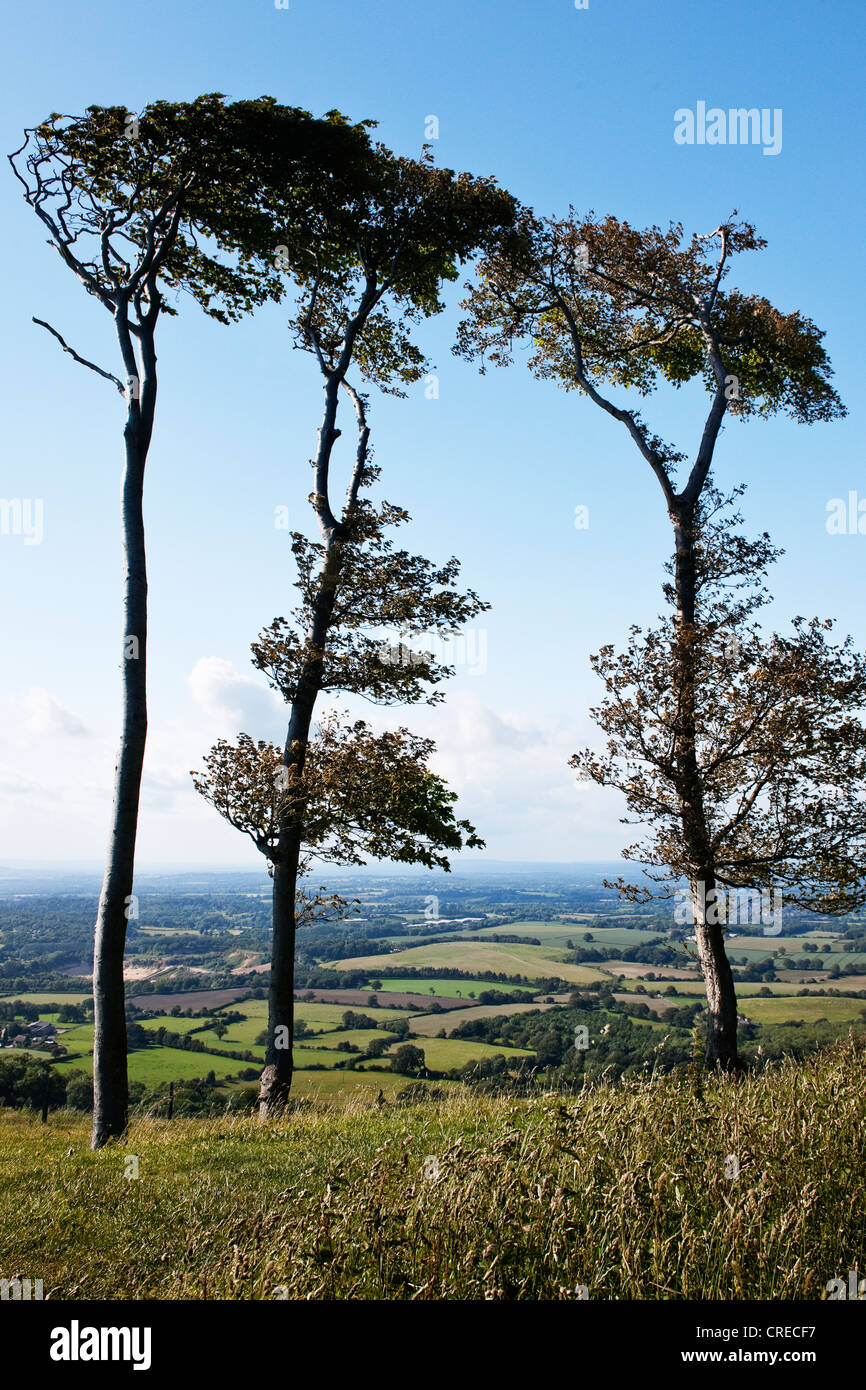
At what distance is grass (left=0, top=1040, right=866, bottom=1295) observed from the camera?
322 cm

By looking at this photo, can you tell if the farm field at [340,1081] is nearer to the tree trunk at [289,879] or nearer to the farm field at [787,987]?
the tree trunk at [289,879]

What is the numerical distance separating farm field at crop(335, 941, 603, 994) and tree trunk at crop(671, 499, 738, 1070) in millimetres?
37200

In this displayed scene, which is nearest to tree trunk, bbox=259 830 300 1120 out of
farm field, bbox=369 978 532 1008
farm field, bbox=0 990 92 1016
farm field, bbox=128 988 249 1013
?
farm field, bbox=128 988 249 1013

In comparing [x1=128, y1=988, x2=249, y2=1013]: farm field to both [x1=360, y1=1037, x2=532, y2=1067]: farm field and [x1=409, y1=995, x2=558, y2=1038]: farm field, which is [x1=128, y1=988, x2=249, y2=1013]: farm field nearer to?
[x1=409, y1=995, x2=558, y2=1038]: farm field

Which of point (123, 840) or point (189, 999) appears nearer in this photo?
point (123, 840)

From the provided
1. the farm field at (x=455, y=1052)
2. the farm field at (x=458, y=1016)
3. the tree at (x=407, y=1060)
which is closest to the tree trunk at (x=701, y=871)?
the tree at (x=407, y=1060)

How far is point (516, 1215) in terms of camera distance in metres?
3.68

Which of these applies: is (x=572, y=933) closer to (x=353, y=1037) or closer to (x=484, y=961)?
(x=484, y=961)

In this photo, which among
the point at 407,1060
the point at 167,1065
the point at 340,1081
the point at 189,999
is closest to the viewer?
the point at 407,1060

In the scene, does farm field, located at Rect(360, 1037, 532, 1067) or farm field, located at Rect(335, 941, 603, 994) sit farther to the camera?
farm field, located at Rect(335, 941, 603, 994)

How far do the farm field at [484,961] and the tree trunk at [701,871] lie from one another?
37200 mm

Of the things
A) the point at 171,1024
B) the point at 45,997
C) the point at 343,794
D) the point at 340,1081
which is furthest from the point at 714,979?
the point at 45,997

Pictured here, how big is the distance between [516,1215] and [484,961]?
199 feet
